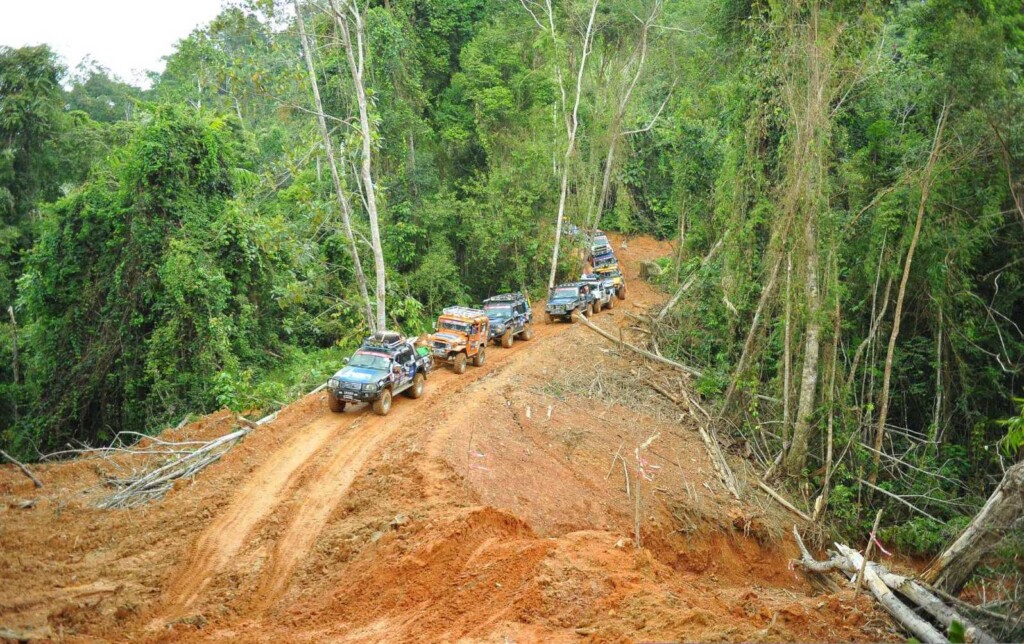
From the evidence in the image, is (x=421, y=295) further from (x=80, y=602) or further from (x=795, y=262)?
(x=80, y=602)

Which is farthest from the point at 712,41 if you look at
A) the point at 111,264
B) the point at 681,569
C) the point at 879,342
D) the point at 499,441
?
the point at 111,264

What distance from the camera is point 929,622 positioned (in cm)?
859

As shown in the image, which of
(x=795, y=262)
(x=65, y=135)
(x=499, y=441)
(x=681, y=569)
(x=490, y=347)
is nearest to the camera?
(x=681, y=569)

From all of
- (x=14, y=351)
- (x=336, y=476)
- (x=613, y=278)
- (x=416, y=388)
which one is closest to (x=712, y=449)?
(x=416, y=388)

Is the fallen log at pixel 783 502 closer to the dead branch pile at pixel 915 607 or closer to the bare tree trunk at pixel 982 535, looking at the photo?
the dead branch pile at pixel 915 607

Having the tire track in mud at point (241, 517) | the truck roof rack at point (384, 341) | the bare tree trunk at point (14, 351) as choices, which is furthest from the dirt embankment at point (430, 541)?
the bare tree trunk at point (14, 351)

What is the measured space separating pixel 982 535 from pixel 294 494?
36.6ft

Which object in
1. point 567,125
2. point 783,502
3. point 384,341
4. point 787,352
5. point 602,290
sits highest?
point 567,125

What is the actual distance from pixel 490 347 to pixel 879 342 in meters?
12.9

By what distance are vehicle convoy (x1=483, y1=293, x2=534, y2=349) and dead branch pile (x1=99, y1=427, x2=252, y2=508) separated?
34.5 feet

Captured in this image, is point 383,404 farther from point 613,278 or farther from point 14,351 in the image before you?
point 14,351

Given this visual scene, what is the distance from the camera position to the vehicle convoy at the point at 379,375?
16688mm

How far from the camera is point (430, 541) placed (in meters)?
11.0

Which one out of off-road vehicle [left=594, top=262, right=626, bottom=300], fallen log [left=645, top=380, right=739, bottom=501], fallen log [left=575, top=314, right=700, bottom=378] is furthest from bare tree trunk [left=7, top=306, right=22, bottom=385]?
fallen log [left=645, top=380, right=739, bottom=501]
